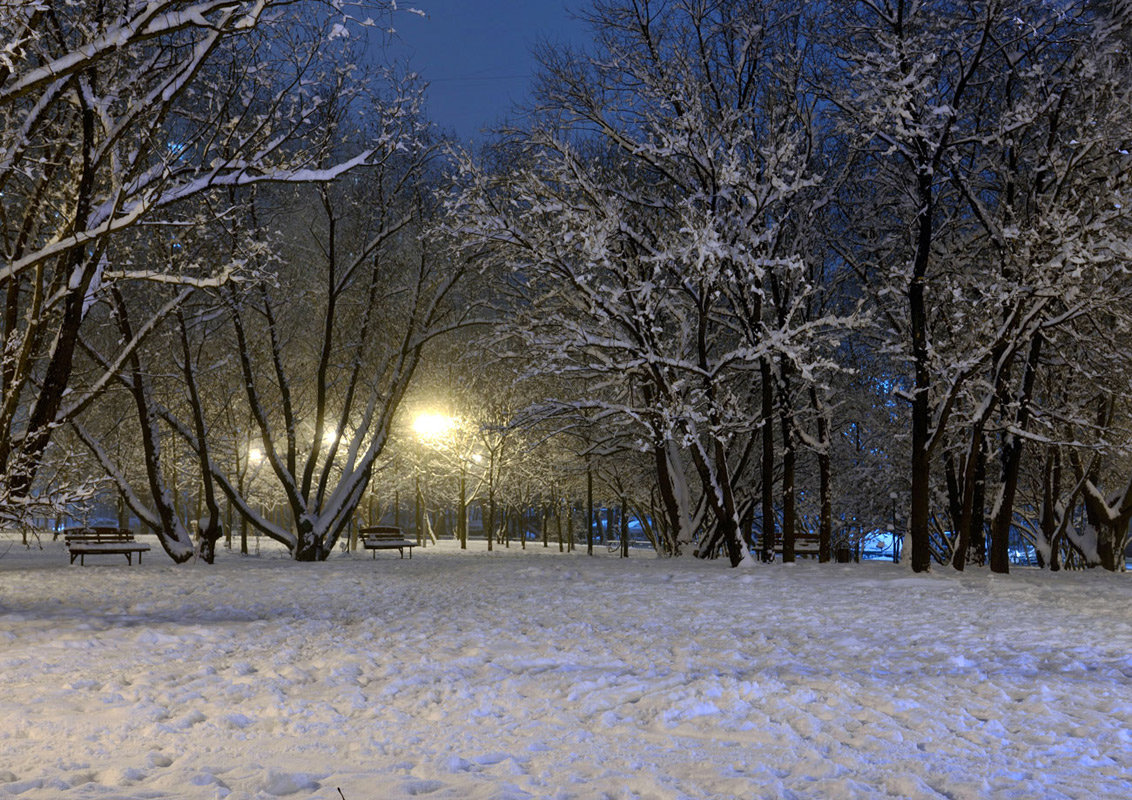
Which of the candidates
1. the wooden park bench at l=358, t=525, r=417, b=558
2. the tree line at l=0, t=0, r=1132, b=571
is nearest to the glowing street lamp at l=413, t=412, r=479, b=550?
the wooden park bench at l=358, t=525, r=417, b=558

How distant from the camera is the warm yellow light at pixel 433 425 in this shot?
30.5 m

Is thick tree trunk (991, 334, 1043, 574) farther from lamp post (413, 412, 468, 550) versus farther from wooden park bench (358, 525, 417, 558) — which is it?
lamp post (413, 412, 468, 550)

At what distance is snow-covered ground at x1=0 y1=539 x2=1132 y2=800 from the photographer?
429 cm

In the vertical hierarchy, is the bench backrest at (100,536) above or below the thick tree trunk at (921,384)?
below

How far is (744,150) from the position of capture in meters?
20.0

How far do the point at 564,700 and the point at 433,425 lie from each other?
2586 cm

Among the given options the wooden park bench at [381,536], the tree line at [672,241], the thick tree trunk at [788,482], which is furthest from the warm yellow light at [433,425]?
the thick tree trunk at [788,482]

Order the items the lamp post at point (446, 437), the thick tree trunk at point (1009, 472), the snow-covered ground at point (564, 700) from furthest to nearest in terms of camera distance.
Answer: the lamp post at point (446, 437) → the thick tree trunk at point (1009, 472) → the snow-covered ground at point (564, 700)

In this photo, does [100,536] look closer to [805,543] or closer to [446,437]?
[446,437]

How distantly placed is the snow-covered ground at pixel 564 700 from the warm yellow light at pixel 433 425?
64.1 ft

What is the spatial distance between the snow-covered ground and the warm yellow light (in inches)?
769

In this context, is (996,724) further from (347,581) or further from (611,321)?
(611,321)

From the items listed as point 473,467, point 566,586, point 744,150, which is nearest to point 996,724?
point 566,586

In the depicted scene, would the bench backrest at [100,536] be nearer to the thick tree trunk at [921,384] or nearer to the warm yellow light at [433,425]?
the warm yellow light at [433,425]
